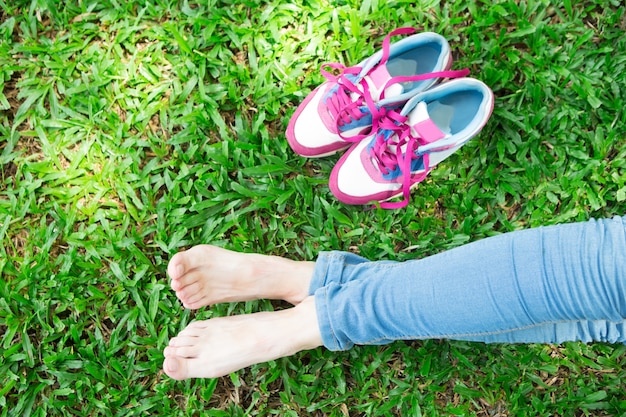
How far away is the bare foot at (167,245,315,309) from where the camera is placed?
1917mm

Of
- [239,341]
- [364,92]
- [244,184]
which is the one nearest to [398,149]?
[364,92]

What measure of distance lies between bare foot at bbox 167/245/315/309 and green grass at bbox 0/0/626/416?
10 centimetres

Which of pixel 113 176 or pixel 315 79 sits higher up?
pixel 315 79

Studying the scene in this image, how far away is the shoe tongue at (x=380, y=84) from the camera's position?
1921mm

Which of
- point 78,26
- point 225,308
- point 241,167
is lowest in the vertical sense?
point 225,308

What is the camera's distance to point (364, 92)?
1948 mm

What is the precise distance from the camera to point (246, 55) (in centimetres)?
217

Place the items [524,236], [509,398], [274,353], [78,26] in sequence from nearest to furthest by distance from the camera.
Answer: [524,236], [274,353], [509,398], [78,26]

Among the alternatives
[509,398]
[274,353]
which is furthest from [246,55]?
[509,398]

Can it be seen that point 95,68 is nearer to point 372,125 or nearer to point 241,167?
point 241,167

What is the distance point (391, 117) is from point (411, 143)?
0.12 m

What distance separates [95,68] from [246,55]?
0.59m

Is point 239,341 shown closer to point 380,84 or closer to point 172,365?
point 172,365

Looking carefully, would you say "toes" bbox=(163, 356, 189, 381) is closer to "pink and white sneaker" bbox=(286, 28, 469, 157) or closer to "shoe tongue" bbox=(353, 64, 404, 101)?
"pink and white sneaker" bbox=(286, 28, 469, 157)
